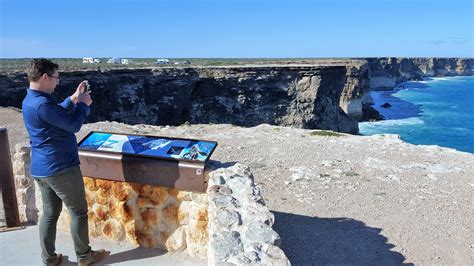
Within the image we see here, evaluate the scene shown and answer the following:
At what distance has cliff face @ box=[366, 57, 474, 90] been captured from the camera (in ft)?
366

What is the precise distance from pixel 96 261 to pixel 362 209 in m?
4.68

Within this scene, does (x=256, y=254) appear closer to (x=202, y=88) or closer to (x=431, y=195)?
(x=431, y=195)

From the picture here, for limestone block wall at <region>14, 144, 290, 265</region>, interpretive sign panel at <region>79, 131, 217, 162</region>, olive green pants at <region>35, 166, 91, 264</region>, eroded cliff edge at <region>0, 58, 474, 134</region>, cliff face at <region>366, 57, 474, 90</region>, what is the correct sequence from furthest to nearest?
cliff face at <region>366, 57, 474, 90</region> → eroded cliff edge at <region>0, 58, 474, 134</region> → interpretive sign panel at <region>79, 131, 217, 162</region> → limestone block wall at <region>14, 144, 290, 265</region> → olive green pants at <region>35, 166, 91, 264</region>

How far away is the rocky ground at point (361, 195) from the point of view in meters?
5.79

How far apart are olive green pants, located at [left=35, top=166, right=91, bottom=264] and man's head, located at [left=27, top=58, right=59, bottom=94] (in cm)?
78

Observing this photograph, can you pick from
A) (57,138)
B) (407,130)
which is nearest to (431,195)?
(57,138)

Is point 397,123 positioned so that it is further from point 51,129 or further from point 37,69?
point 37,69

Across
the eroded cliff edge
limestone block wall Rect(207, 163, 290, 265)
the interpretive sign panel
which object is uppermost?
the interpretive sign panel

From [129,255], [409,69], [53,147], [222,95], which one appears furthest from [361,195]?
[409,69]

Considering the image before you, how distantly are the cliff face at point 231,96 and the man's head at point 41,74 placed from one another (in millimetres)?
34185

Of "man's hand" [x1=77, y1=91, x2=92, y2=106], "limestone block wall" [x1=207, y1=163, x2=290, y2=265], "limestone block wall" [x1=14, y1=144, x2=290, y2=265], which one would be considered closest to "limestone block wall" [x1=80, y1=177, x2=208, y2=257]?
"limestone block wall" [x1=14, y1=144, x2=290, y2=265]

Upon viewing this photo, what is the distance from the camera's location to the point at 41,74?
3.57 meters

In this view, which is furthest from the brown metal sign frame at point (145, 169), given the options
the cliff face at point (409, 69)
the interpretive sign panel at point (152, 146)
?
the cliff face at point (409, 69)

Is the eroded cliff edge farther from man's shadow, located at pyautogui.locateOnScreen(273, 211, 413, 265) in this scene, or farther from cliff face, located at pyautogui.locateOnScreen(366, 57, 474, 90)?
cliff face, located at pyautogui.locateOnScreen(366, 57, 474, 90)
